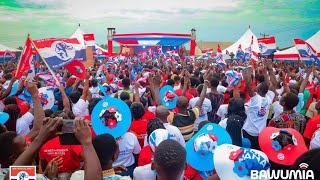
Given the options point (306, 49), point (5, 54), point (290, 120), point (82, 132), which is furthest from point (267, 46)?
point (5, 54)

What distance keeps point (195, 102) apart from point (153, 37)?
1352 inches

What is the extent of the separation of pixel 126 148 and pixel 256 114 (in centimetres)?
247

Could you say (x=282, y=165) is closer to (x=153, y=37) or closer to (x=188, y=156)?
(x=188, y=156)

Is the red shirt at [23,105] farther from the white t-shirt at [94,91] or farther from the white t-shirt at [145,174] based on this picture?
the white t-shirt at [145,174]

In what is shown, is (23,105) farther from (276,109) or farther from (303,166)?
(303,166)

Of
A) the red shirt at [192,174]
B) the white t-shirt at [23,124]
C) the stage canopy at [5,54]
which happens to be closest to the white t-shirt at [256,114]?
the red shirt at [192,174]

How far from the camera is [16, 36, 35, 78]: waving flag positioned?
5.88 metres

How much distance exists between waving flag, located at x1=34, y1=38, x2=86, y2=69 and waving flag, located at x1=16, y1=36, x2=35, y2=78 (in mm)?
364

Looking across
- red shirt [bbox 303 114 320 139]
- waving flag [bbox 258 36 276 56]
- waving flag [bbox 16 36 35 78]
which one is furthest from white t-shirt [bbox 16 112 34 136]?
waving flag [bbox 258 36 276 56]

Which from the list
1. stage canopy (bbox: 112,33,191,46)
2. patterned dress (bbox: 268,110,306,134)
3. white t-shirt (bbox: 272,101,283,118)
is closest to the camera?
patterned dress (bbox: 268,110,306,134)

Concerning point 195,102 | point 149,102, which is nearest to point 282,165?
point 195,102

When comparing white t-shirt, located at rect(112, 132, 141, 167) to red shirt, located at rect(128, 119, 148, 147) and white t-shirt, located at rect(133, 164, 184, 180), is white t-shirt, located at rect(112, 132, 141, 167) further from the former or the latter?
white t-shirt, located at rect(133, 164, 184, 180)

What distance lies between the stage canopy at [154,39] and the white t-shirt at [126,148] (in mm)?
35785

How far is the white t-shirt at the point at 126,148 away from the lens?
3823 millimetres
